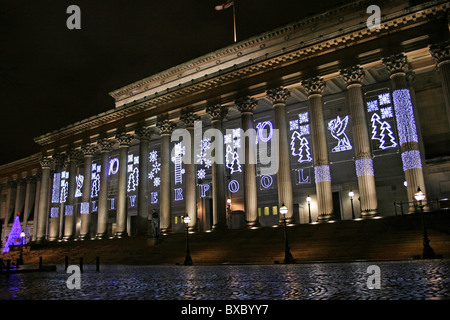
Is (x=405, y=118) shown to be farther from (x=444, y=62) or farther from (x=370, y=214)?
(x=370, y=214)

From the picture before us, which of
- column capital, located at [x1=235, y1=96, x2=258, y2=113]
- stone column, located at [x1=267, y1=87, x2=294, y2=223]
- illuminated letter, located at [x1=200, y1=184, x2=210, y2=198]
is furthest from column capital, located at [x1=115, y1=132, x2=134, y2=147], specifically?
stone column, located at [x1=267, y1=87, x2=294, y2=223]

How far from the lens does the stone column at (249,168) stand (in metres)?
35.4

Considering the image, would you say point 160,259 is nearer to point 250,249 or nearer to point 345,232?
point 250,249

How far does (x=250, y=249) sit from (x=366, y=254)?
29.2ft

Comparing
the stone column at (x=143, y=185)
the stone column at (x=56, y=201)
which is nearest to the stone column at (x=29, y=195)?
the stone column at (x=56, y=201)

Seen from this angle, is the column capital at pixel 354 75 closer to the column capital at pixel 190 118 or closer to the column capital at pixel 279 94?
the column capital at pixel 279 94

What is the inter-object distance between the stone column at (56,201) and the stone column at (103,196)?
904 cm

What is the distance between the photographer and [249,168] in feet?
119

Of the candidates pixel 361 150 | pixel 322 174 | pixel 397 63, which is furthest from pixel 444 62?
pixel 322 174

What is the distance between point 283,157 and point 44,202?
3815cm

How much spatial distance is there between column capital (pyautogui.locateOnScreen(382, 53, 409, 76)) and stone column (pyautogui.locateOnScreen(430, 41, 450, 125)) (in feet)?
7.09

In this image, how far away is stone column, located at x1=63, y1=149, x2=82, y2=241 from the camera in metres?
51.3

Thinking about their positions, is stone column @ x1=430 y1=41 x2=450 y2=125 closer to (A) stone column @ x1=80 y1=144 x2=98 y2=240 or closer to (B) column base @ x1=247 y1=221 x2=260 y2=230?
(B) column base @ x1=247 y1=221 x2=260 y2=230

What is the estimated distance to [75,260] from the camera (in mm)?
40094
